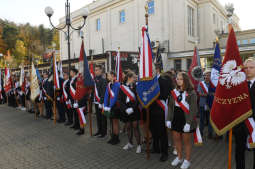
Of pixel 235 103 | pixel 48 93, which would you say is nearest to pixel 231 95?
pixel 235 103

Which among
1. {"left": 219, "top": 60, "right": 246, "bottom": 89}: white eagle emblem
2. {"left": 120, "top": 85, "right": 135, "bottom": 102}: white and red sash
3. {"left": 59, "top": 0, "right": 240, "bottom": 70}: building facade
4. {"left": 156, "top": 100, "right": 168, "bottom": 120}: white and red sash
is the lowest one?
{"left": 156, "top": 100, "right": 168, "bottom": 120}: white and red sash

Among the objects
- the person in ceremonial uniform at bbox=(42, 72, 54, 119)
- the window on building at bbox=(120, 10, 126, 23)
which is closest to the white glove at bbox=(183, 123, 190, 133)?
the person in ceremonial uniform at bbox=(42, 72, 54, 119)

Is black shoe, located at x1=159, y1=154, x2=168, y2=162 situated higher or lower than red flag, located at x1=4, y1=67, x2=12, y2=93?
lower

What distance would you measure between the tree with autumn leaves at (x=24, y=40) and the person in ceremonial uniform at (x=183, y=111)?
159 ft

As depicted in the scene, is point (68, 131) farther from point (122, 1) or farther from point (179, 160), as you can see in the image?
point (122, 1)

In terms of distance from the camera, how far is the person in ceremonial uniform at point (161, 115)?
4.33 metres

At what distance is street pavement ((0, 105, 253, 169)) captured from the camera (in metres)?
4.23

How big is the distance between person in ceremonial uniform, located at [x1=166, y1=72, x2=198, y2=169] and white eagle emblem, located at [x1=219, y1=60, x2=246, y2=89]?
2.13 ft

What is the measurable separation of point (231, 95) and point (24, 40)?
220 feet

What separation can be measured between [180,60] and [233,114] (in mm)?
16058

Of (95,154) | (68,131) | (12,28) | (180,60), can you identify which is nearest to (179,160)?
(95,154)

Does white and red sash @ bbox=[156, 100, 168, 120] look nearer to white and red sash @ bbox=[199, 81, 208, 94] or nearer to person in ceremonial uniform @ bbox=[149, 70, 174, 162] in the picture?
person in ceremonial uniform @ bbox=[149, 70, 174, 162]

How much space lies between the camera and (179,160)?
4.11 m

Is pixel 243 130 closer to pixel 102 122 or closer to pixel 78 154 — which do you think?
pixel 78 154
